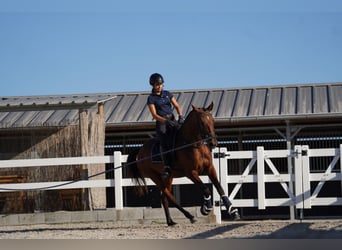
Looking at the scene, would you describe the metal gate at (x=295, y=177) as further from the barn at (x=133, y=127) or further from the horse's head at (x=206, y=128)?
the barn at (x=133, y=127)

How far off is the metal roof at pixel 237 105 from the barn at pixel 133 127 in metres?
0.03

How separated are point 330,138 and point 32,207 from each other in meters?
8.45

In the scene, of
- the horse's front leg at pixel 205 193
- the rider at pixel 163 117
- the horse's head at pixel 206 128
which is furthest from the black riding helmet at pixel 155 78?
the horse's front leg at pixel 205 193

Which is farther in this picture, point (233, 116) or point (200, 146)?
point (233, 116)

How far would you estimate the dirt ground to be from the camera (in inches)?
401

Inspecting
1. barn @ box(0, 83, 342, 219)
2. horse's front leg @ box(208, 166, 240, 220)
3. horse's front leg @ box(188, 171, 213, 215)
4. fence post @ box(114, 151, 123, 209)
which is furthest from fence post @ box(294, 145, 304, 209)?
barn @ box(0, 83, 342, 219)

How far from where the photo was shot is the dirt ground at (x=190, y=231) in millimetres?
10188

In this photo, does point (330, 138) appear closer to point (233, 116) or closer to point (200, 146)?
point (233, 116)

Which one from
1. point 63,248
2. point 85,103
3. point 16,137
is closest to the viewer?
point 63,248

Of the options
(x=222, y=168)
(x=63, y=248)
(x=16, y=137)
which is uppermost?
(x=16, y=137)

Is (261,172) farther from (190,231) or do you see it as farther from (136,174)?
(190,231)

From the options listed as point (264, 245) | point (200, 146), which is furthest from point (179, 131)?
point (264, 245)

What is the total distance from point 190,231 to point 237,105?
31.1 ft

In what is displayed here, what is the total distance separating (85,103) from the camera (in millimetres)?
15242
